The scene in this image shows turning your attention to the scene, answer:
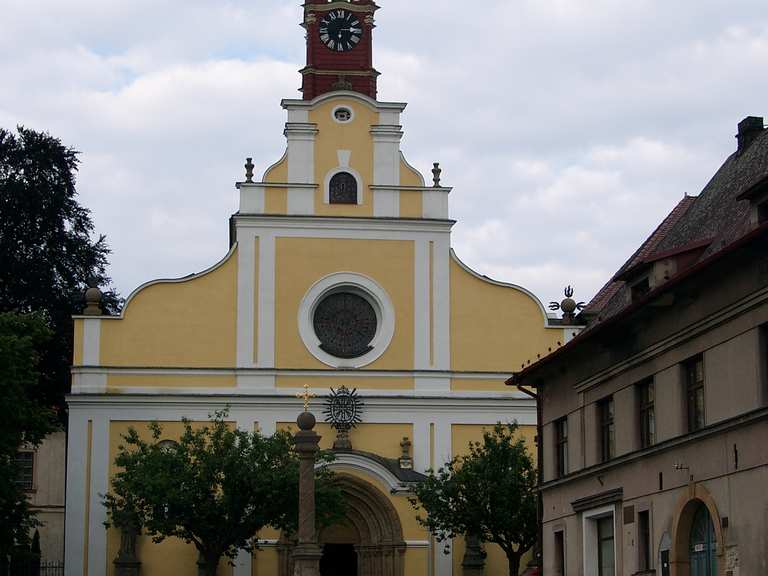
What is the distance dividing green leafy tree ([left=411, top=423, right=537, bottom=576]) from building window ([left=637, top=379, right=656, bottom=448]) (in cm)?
1205

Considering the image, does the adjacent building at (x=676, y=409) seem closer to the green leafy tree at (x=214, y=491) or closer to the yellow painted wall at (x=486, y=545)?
the green leafy tree at (x=214, y=491)

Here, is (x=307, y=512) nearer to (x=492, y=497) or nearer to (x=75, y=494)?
(x=492, y=497)

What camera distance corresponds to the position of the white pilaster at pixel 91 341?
49.4 m

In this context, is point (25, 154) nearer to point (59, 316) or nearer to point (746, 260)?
point (59, 316)

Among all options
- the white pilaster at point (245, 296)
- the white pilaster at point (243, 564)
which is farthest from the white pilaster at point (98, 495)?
the white pilaster at point (245, 296)

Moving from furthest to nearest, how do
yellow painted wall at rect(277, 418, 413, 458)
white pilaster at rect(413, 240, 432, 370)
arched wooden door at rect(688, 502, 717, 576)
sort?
white pilaster at rect(413, 240, 432, 370)
yellow painted wall at rect(277, 418, 413, 458)
arched wooden door at rect(688, 502, 717, 576)

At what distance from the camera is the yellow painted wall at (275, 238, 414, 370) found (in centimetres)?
5034

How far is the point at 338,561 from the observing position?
5188 centimetres

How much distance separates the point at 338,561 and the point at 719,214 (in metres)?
25.2

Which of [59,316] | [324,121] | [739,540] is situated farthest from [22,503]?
[739,540]

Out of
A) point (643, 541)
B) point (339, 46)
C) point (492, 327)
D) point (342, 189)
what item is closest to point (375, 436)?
point (492, 327)

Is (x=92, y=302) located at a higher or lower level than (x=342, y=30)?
lower

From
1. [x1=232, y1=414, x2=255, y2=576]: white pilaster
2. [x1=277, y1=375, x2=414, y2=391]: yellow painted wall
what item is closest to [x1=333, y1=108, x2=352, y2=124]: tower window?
[x1=277, y1=375, x2=414, y2=391]: yellow painted wall

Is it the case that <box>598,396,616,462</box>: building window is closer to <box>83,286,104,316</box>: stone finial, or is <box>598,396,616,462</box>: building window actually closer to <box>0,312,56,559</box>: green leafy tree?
<box>0,312,56,559</box>: green leafy tree
